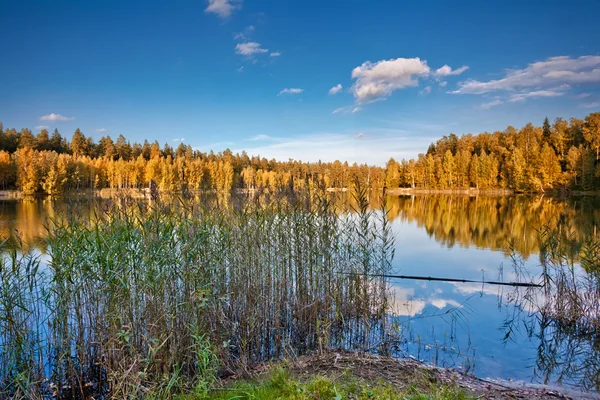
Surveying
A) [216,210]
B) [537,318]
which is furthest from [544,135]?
[216,210]

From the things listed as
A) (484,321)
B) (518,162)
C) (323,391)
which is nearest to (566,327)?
(484,321)

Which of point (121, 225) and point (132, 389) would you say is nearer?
point (132, 389)

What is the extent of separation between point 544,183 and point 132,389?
7523cm

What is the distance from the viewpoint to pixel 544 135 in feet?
264

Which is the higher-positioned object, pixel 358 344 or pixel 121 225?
pixel 121 225

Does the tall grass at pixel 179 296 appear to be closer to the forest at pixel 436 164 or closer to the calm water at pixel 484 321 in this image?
the calm water at pixel 484 321

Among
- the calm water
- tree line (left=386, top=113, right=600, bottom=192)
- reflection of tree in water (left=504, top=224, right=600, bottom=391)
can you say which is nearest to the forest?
tree line (left=386, top=113, right=600, bottom=192)

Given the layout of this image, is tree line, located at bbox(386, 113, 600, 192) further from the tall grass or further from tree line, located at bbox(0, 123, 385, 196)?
the tall grass

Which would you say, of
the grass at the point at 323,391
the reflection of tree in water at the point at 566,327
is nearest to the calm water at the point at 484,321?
the reflection of tree in water at the point at 566,327

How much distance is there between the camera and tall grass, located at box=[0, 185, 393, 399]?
5074mm

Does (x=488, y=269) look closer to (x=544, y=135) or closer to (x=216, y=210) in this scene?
(x=216, y=210)

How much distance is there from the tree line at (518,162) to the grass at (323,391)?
2277 inches

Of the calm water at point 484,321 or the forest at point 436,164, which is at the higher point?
the forest at point 436,164

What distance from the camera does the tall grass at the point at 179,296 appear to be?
16.6 feet
